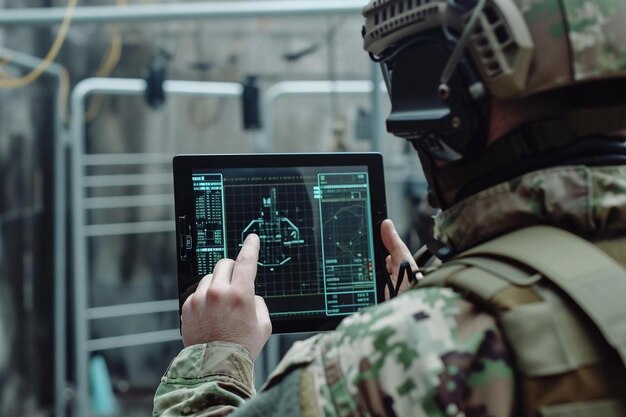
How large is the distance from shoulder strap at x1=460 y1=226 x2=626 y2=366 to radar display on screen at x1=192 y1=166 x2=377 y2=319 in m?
0.43

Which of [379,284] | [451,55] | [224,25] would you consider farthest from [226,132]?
[451,55]

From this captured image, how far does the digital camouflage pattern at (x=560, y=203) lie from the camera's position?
0.77 metres

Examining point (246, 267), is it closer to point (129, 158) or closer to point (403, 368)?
point (403, 368)

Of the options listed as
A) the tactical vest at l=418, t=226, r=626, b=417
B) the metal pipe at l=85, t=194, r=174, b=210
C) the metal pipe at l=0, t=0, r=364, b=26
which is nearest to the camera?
the tactical vest at l=418, t=226, r=626, b=417

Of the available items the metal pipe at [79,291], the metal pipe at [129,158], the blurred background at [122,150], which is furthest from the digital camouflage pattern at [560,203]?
the metal pipe at [129,158]

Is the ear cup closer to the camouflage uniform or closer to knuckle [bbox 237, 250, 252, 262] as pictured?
the camouflage uniform

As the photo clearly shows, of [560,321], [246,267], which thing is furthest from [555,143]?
[246,267]

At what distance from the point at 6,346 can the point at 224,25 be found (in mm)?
1925

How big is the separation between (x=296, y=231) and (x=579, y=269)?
20.3 inches

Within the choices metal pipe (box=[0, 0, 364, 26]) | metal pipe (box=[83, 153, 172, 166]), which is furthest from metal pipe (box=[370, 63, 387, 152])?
metal pipe (box=[83, 153, 172, 166])

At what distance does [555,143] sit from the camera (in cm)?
80

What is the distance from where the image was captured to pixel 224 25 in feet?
13.9

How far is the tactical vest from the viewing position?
2.26ft

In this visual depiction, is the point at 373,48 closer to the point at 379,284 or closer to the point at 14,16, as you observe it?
the point at 379,284
